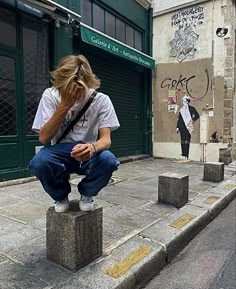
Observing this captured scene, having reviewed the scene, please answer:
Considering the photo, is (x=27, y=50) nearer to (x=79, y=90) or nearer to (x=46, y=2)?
(x=46, y=2)

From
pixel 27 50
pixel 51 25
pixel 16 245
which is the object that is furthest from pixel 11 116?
pixel 16 245

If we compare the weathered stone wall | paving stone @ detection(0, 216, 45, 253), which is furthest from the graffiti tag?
paving stone @ detection(0, 216, 45, 253)

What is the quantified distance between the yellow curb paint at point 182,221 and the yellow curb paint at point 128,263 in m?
0.83

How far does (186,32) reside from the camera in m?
10.5

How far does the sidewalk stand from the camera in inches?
101

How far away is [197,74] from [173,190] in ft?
21.9

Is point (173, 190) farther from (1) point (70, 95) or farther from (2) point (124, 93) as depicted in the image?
(2) point (124, 93)

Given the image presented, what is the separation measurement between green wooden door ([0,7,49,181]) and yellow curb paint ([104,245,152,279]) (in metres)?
3.83

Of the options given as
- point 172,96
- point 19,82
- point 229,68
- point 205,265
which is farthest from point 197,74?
point 205,265

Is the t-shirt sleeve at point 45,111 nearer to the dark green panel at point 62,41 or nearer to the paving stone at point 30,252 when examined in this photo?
the paving stone at point 30,252

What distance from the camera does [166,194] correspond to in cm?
487

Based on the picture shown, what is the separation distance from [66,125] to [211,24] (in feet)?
30.3

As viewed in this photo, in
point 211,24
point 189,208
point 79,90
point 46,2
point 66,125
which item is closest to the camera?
point 79,90

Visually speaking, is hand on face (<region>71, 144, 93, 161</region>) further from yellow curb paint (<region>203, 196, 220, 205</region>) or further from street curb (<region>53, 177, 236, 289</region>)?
yellow curb paint (<region>203, 196, 220, 205</region>)
